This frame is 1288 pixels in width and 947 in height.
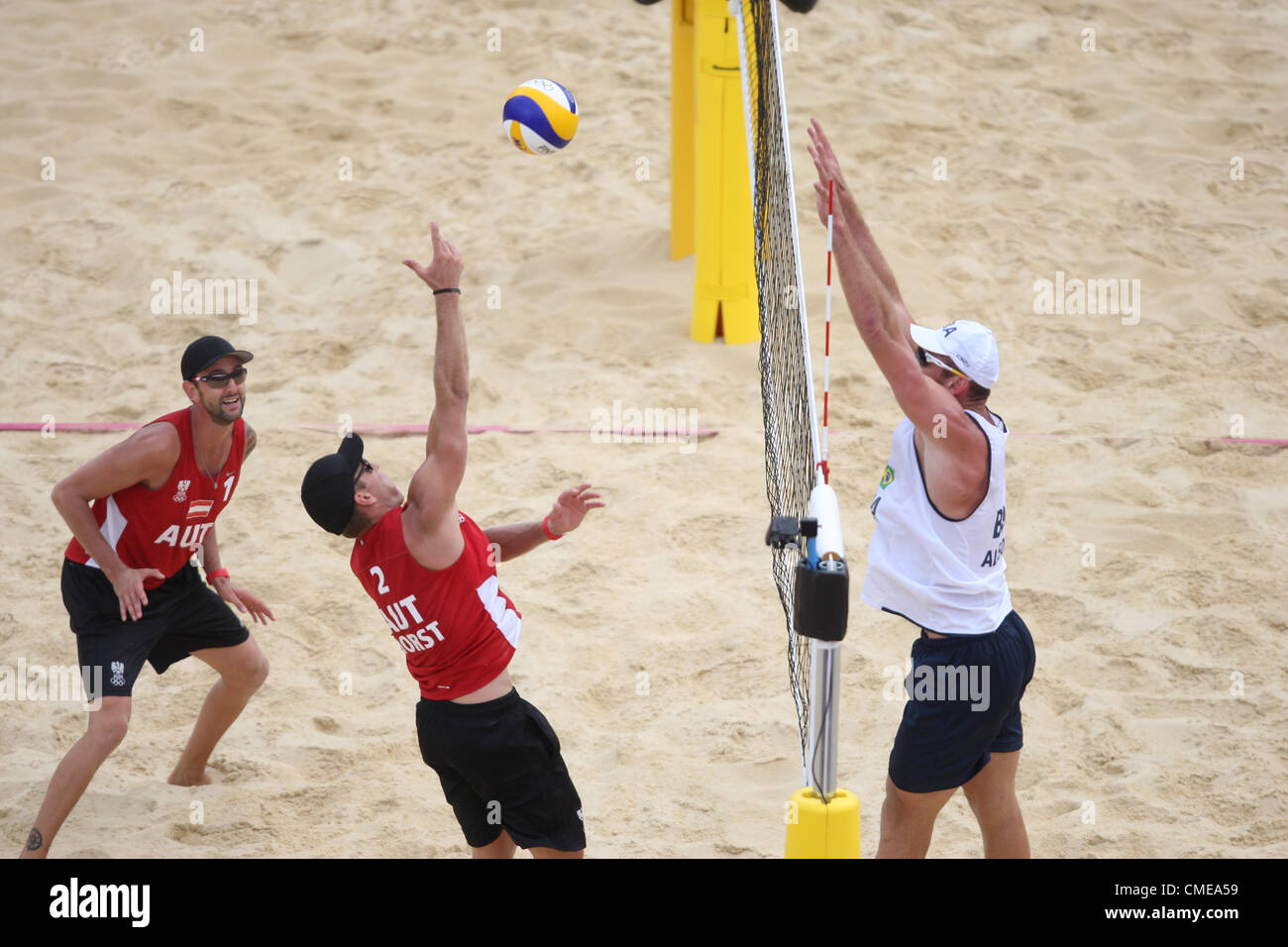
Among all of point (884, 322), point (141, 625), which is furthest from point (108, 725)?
point (884, 322)

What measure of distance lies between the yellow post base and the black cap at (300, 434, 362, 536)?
4.74 ft

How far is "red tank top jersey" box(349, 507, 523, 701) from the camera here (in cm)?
358

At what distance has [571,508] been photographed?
12.7 feet

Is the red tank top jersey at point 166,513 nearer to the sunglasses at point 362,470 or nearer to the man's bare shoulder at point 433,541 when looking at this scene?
the sunglasses at point 362,470

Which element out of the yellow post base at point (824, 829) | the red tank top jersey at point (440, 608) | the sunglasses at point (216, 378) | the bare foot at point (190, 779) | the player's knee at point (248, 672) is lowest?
the bare foot at point (190, 779)

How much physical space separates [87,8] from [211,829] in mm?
8041

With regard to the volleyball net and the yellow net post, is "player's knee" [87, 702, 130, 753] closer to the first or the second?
the volleyball net

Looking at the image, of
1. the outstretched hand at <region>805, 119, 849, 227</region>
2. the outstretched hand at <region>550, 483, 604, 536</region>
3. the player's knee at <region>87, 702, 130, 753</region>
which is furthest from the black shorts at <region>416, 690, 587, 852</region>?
the outstretched hand at <region>805, 119, 849, 227</region>

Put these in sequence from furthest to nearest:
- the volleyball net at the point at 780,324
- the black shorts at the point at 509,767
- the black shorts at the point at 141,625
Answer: the black shorts at the point at 141,625 < the volleyball net at the point at 780,324 < the black shorts at the point at 509,767

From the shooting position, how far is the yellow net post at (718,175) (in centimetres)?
683

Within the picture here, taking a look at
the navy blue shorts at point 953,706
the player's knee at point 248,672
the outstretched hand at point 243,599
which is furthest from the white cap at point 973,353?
the player's knee at point 248,672

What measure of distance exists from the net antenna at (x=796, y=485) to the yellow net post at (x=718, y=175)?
0.49 m

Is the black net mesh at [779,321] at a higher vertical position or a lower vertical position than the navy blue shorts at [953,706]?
higher

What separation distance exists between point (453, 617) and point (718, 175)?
157 inches
